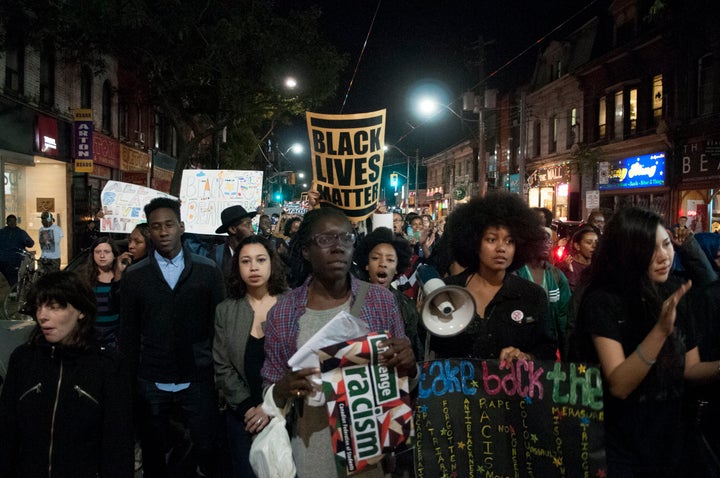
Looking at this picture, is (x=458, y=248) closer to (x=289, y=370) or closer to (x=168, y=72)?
(x=289, y=370)

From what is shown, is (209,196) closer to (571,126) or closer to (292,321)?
(292,321)

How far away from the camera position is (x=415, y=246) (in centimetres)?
Result: 1155

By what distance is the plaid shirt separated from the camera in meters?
2.82

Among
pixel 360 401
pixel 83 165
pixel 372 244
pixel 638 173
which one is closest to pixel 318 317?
pixel 360 401

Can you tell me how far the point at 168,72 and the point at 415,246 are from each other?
40.6 feet

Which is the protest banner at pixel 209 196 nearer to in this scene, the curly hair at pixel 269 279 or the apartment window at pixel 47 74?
the curly hair at pixel 269 279

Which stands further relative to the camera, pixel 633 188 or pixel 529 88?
pixel 529 88

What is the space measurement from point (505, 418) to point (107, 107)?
23975 mm

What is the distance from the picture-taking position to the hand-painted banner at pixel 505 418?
2777mm

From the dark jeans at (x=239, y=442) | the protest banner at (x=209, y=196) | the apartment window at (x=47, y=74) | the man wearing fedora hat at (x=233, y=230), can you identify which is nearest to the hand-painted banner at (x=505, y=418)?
the dark jeans at (x=239, y=442)

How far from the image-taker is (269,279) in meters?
4.27

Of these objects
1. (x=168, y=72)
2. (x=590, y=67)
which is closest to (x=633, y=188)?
(x=590, y=67)

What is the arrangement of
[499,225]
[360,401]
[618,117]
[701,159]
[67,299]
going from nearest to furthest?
[360,401], [67,299], [499,225], [701,159], [618,117]

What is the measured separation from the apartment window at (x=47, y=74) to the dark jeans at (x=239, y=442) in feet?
57.8
